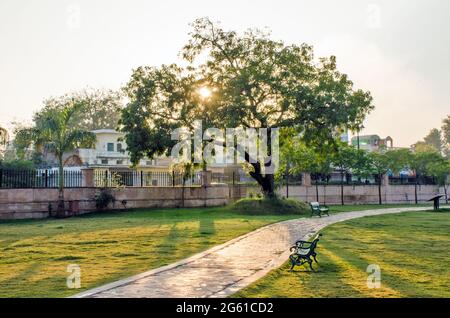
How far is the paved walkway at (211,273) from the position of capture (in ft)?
28.8

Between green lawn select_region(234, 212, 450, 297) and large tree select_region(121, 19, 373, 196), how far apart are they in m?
12.3

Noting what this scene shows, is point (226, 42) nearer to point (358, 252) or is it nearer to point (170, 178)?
point (170, 178)

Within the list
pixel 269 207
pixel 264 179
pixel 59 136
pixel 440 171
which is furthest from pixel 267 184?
pixel 440 171

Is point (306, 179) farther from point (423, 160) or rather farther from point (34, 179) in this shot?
point (423, 160)

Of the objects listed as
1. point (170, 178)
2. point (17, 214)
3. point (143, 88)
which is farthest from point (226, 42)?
point (17, 214)

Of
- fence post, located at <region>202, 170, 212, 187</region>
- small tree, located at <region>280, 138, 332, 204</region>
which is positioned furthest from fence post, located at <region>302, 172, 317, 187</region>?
fence post, located at <region>202, 170, 212, 187</region>

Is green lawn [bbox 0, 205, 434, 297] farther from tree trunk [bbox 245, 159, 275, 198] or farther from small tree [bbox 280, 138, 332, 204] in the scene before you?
small tree [bbox 280, 138, 332, 204]

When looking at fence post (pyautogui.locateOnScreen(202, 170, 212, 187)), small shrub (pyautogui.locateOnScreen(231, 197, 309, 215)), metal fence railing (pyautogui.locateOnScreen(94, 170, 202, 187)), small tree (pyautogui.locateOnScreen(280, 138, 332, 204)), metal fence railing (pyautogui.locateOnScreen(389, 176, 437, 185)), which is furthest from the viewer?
metal fence railing (pyautogui.locateOnScreen(389, 176, 437, 185))

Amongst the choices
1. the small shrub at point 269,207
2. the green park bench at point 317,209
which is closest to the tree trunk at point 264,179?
the small shrub at point 269,207

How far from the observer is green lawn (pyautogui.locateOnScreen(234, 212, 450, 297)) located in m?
8.93

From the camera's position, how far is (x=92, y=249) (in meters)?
14.8

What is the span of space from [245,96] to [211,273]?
65.7ft
